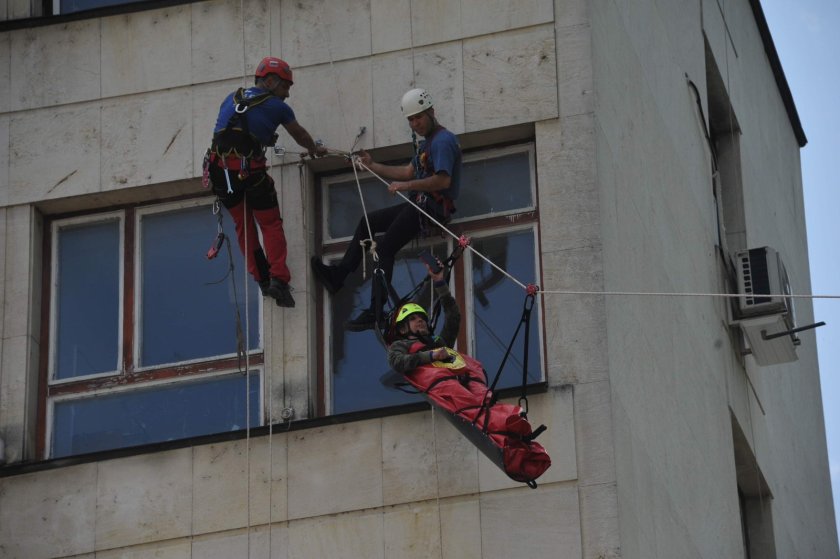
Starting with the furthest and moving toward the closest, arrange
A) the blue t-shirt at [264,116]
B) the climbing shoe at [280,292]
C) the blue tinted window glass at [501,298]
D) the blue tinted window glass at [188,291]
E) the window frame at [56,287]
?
the window frame at [56,287] → the blue tinted window glass at [188,291] → the climbing shoe at [280,292] → the blue t-shirt at [264,116] → the blue tinted window glass at [501,298]

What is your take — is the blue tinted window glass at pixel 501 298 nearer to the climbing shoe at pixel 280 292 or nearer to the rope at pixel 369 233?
the rope at pixel 369 233

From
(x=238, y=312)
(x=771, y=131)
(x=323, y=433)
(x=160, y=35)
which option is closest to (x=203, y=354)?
(x=238, y=312)

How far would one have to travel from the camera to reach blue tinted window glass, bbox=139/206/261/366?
1862 centimetres

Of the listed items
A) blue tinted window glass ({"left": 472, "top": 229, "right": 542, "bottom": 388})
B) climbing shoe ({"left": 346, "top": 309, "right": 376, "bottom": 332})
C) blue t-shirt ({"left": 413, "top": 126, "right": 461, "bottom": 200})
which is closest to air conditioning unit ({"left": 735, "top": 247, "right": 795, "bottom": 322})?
blue tinted window glass ({"left": 472, "top": 229, "right": 542, "bottom": 388})

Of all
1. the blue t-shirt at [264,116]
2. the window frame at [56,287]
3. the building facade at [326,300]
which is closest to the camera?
the building facade at [326,300]

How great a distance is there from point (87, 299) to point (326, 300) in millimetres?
2328

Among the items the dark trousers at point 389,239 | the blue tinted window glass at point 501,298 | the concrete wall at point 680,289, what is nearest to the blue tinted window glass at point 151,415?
the dark trousers at point 389,239

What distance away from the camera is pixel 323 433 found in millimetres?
17531

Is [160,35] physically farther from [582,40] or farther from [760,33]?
[760,33]

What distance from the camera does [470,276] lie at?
1817 cm

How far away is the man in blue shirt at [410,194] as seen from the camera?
58.5ft

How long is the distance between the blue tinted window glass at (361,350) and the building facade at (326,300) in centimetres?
3

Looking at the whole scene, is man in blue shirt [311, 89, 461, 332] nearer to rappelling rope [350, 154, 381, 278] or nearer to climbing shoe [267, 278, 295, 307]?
rappelling rope [350, 154, 381, 278]

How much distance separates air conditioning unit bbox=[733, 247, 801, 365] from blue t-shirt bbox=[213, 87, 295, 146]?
6607 millimetres
